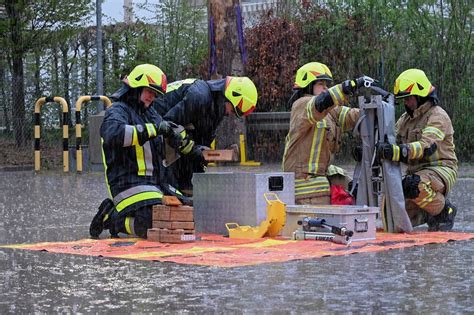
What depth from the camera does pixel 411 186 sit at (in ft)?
33.2

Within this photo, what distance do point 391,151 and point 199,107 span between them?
176 cm

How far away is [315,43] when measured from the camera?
24.2m

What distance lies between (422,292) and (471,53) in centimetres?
1697

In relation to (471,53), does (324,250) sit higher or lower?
lower

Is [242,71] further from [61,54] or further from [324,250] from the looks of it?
[324,250]

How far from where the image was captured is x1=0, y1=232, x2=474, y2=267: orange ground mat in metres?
8.06

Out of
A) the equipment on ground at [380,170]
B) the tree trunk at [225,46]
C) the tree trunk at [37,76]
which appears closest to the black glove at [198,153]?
the equipment on ground at [380,170]

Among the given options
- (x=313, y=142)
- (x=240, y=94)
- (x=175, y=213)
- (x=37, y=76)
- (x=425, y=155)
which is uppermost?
(x=37, y=76)

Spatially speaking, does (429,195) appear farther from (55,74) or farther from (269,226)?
(55,74)

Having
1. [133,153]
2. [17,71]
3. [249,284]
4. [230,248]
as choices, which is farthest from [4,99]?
[249,284]

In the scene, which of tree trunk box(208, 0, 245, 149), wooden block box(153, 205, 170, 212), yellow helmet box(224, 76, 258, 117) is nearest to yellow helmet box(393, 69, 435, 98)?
yellow helmet box(224, 76, 258, 117)

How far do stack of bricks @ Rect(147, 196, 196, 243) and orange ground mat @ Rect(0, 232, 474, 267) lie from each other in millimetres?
89

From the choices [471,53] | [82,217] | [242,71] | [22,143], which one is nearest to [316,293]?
[82,217]

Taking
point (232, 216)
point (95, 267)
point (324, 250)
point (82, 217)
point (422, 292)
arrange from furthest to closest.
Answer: point (82, 217), point (232, 216), point (324, 250), point (95, 267), point (422, 292)
